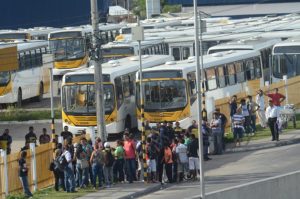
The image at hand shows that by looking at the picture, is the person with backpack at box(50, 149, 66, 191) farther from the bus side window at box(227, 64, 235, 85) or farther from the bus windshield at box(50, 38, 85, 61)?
the bus windshield at box(50, 38, 85, 61)

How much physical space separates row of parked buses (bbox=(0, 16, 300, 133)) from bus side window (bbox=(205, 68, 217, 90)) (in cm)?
4

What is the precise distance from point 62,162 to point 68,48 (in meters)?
33.3

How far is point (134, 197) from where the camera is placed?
29.8 metres

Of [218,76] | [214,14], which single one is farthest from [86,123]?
[214,14]

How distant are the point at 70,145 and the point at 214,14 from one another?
76.6 m

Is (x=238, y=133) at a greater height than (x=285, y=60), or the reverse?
(x=285, y=60)

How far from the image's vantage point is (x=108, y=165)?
1218 inches

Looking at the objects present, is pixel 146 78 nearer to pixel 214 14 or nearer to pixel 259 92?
pixel 259 92

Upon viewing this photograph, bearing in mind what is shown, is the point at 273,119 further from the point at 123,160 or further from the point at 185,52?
the point at 185,52

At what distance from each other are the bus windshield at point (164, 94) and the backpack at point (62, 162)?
1250 cm

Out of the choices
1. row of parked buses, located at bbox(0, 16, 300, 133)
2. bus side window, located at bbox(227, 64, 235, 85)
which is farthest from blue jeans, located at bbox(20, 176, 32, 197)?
bus side window, located at bbox(227, 64, 235, 85)

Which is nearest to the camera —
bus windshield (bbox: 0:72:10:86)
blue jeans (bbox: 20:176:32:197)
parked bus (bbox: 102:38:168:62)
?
blue jeans (bbox: 20:176:32:197)

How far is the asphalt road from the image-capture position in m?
30.4

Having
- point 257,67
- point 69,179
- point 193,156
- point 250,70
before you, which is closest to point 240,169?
point 193,156
